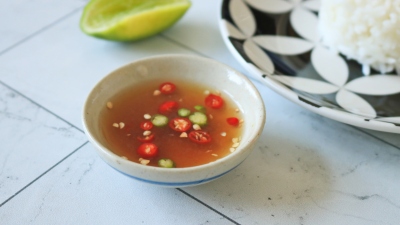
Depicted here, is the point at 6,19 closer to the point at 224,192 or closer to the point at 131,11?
the point at 131,11

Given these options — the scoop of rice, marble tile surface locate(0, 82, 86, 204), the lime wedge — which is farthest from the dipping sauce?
the scoop of rice

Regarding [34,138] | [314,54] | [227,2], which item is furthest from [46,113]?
[314,54]

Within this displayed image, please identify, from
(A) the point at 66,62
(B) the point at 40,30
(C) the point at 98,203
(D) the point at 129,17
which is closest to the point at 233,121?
(C) the point at 98,203

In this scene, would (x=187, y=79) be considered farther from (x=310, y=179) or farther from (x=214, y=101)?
(x=310, y=179)

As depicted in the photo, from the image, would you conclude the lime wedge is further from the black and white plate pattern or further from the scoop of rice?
the scoop of rice

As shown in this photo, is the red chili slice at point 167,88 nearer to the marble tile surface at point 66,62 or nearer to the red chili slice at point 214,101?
the red chili slice at point 214,101

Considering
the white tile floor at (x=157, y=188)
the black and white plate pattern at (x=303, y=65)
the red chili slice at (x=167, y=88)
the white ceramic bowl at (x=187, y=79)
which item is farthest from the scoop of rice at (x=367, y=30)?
the red chili slice at (x=167, y=88)

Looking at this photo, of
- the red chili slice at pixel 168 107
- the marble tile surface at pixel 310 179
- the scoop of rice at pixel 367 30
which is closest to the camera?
the marble tile surface at pixel 310 179
